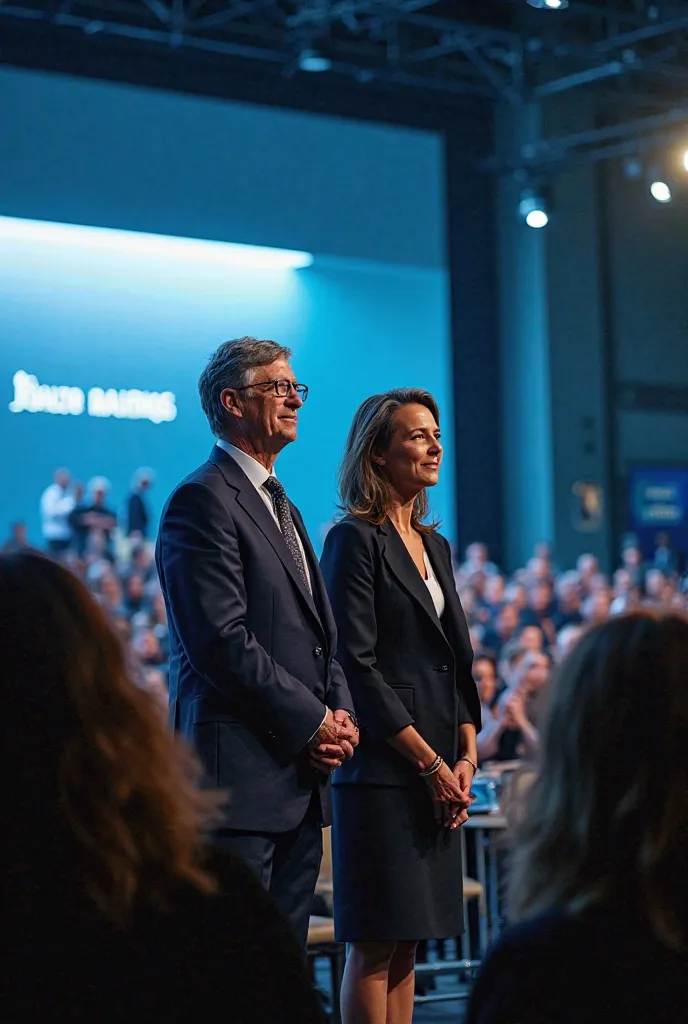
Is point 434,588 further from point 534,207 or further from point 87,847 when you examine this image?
point 534,207

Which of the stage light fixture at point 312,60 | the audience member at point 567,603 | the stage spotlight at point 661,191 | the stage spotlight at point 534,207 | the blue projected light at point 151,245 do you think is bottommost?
the audience member at point 567,603

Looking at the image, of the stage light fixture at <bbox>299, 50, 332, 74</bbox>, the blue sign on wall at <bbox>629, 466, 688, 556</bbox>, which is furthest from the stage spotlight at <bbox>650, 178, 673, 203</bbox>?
the blue sign on wall at <bbox>629, 466, 688, 556</bbox>

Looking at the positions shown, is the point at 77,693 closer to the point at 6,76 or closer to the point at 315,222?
the point at 6,76

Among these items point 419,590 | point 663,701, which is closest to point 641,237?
point 419,590

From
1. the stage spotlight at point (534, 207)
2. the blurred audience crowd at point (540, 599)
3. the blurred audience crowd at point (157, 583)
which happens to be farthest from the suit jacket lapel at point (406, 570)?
the stage spotlight at point (534, 207)

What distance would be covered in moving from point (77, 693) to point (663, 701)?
510mm

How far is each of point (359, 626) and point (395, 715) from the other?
0.65ft

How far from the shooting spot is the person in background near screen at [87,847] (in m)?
1.25

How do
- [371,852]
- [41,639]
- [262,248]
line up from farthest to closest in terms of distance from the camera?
[262,248] < [371,852] < [41,639]

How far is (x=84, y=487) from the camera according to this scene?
1172 centimetres

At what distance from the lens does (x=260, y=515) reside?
2.88 m

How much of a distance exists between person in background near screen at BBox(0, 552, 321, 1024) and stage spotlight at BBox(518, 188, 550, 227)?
12144 millimetres

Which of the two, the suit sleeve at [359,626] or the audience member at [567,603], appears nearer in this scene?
the suit sleeve at [359,626]

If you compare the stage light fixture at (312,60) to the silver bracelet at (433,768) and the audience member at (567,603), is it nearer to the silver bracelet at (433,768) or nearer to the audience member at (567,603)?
the audience member at (567,603)
